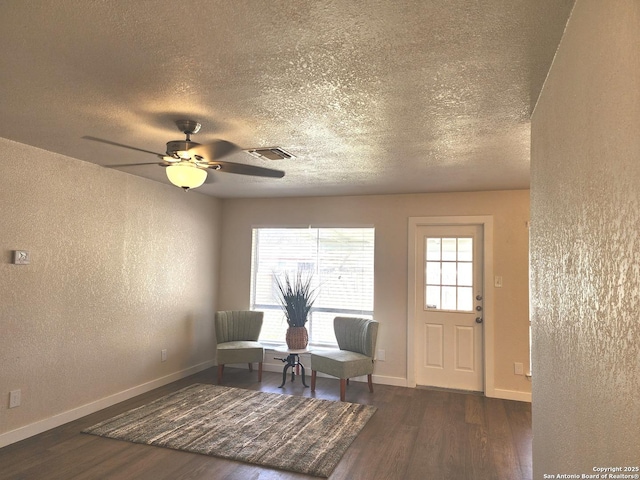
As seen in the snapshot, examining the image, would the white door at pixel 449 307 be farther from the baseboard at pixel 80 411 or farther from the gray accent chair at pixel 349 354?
the baseboard at pixel 80 411

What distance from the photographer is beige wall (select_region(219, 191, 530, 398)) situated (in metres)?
4.49

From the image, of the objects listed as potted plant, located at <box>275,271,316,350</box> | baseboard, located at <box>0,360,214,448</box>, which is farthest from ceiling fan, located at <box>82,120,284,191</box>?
potted plant, located at <box>275,271,316,350</box>

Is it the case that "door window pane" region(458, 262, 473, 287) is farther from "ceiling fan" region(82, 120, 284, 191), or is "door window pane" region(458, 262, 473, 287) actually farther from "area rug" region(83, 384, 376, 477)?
"ceiling fan" region(82, 120, 284, 191)

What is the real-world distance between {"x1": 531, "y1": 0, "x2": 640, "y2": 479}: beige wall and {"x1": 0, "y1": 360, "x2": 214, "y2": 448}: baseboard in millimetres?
3671

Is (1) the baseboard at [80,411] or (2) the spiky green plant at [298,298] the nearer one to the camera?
(1) the baseboard at [80,411]

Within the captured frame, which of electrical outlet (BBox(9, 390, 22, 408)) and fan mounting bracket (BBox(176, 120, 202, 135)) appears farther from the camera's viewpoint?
electrical outlet (BBox(9, 390, 22, 408))

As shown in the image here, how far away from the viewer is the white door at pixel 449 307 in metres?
4.70

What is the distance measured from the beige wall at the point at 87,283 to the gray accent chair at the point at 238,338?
427 millimetres

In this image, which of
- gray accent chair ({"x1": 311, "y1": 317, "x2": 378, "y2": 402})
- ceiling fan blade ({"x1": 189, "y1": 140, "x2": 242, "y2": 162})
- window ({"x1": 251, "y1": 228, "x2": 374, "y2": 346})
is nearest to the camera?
ceiling fan blade ({"x1": 189, "y1": 140, "x2": 242, "y2": 162})

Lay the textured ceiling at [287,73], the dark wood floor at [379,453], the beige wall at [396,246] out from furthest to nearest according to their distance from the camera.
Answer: the beige wall at [396,246] < the dark wood floor at [379,453] < the textured ceiling at [287,73]

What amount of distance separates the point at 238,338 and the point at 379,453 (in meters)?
2.69

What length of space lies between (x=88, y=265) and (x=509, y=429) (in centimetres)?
413

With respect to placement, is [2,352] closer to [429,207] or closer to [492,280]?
[429,207]

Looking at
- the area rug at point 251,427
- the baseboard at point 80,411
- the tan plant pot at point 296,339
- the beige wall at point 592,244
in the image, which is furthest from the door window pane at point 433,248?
the baseboard at point 80,411
